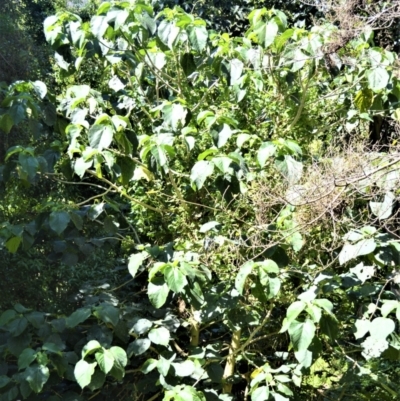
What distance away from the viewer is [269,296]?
2.75 meters

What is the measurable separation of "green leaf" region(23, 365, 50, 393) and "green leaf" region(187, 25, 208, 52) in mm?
1489

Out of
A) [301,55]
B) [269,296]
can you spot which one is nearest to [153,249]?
[269,296]

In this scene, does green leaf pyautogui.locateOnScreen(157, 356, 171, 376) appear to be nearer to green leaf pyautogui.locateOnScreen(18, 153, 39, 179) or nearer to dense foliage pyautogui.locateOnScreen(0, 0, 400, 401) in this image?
dense foliage pyautogui.locateOnScreen(0, 0, 400, 401)

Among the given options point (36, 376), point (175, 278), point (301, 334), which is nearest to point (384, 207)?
point (301, 334)

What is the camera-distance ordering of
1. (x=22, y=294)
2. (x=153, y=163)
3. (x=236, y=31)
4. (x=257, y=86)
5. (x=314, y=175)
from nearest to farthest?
(x=314, y=175)
(x=153, y=163)
(x=257, y=86)
(x=22, y=294)
(x=236, y=31)

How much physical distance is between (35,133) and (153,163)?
58cm

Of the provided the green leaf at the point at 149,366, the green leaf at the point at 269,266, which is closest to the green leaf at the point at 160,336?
the green leaf at the point at 149,366

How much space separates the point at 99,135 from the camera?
270 cm

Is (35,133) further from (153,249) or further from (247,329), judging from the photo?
(247,329)

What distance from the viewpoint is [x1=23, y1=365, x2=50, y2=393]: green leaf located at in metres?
2.65

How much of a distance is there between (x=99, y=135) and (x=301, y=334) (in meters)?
1.13

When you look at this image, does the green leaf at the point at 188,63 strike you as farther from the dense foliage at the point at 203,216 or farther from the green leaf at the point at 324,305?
the green leaf at the point at 324,305

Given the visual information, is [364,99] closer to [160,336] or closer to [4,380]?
[160,336]

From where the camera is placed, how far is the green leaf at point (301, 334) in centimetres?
253
